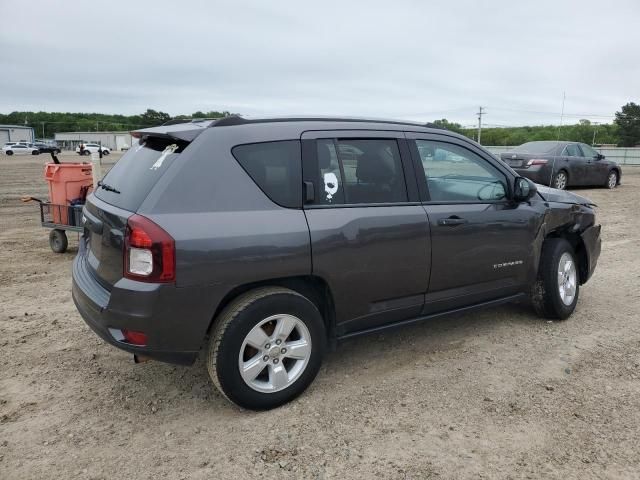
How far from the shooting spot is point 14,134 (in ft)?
301

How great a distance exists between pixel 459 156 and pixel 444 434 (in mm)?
2235

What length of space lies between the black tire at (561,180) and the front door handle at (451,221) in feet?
38.7

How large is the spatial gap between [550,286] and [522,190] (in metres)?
0.95

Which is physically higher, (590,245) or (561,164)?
(561,164)

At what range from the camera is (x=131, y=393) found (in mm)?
3537

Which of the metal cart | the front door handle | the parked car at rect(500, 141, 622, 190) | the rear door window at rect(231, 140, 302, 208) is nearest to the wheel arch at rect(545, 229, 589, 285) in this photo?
the front door handle

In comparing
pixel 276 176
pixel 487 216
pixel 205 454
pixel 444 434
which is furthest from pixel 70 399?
pixel 487 216

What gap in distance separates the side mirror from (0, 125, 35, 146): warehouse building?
98167 millimetres

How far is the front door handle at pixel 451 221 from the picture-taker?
389 centimetres

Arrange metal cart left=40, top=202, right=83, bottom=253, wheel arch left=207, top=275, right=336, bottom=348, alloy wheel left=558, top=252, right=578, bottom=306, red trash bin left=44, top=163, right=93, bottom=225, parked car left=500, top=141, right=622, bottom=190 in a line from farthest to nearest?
parked car left=500, top=141, right=622, bottom=190 < red trash bin left=44, top=163, right=93, bottom=225 < metal cart left=40, top=202, right=83, bottom=253 < alloy wheel left=558, top=252, right=578, bottom=306 < wheel arch left=207, top=275, right=336, bottom=348

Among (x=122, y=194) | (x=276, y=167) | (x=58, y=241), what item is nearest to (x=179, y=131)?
(x=122, y=194)

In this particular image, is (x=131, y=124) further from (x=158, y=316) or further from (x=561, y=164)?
(x=158, y=316)

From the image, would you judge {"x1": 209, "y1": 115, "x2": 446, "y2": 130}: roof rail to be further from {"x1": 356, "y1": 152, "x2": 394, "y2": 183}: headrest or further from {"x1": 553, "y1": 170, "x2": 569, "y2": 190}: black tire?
{"x1": 553, "y1": 170, "x2": 569, "y2": 190}: black tire

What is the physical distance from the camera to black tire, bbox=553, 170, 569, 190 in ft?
48.0
